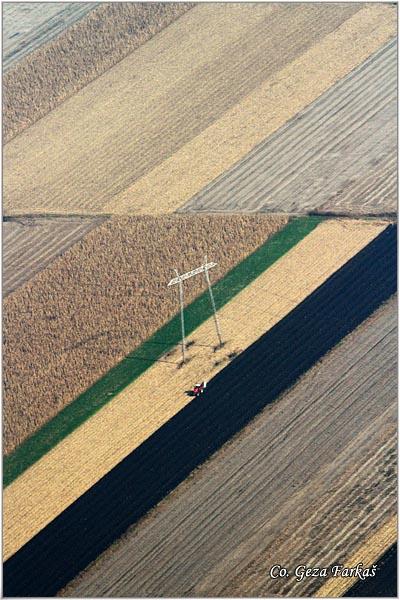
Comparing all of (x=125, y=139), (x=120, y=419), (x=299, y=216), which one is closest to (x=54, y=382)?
(x=120, y=419)

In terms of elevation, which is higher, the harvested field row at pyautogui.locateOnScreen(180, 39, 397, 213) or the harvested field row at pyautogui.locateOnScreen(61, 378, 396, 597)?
the harvested field row at pyautogui.locateOnScreen(180, 39, 397, 213)

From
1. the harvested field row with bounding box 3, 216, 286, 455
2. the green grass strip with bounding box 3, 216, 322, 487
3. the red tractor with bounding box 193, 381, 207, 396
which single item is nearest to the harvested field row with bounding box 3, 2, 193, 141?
the harvested field row with bounding box 3, 216, 286, 455

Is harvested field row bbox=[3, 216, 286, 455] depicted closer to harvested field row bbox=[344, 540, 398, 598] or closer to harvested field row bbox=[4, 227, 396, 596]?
harvested field row bbox=[4, 227, 396, 596]

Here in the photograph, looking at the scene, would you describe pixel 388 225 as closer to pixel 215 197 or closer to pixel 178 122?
pixel 215 197

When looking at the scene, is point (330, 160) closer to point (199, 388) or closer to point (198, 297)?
point (198, 297)

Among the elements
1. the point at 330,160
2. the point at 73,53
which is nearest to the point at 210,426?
the point at 330,160

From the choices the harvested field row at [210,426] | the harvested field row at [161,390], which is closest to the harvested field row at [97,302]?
the harvested field row at [161,390]
